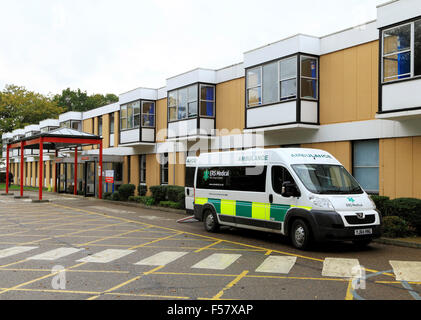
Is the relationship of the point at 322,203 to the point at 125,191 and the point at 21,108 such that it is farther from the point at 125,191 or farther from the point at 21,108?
the point at 21,108

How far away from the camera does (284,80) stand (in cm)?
1773

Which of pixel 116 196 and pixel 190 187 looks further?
pixel 116 196

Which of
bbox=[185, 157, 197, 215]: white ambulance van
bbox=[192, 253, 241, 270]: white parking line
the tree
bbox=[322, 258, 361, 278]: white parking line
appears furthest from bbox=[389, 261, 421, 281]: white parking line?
the tree

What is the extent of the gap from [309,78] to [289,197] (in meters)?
8.12

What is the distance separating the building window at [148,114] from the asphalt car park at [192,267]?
52.5 feet

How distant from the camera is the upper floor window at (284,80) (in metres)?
17.3

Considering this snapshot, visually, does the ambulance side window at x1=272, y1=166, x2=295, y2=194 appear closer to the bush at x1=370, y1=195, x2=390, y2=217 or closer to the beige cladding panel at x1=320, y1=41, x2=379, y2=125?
the bush at x1=370, y1=195, x2=390, y2=217

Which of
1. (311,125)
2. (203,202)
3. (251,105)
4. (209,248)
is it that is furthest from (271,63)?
(209,248)

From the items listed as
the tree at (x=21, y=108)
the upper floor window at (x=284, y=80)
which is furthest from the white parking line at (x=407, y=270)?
the tree at (x=21, y=108)

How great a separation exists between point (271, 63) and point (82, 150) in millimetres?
27482

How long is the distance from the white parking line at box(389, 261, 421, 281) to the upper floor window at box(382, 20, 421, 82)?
6.59 metres

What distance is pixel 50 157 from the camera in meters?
46.5

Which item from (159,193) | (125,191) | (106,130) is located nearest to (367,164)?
(159,193)

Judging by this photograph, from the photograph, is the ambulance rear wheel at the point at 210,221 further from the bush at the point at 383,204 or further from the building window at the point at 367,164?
the building window at the point at 367,164
